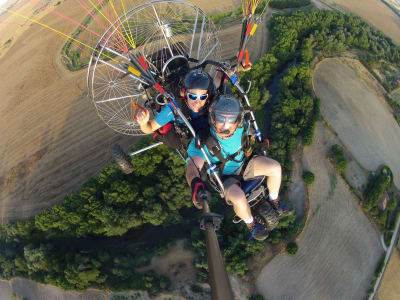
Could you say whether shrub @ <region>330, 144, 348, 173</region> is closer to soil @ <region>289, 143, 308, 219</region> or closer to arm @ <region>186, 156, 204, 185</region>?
soil @ <region>289, 143, 308, 219</region>

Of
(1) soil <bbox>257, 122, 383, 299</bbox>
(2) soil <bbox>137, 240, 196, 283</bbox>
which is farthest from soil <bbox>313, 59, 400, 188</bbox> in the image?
(2) soil <bbox>137, 240, 196, 283</bbox>

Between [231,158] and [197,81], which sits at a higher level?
[197,81]

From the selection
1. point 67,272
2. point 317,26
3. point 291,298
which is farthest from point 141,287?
point 317,26

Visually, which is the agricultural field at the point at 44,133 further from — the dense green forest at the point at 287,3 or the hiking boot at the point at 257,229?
the hiking boot at the point at 257,229

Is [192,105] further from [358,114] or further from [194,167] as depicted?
[358,114]

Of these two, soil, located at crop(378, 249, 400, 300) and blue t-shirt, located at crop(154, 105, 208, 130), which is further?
soil, located at crop(378, 249, 400, 300)

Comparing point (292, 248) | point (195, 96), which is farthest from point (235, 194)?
point (292, 248)

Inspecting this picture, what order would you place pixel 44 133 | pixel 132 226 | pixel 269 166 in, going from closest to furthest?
1. pixel 269 166
2. pixel 132 226
3. pixel 44 133
